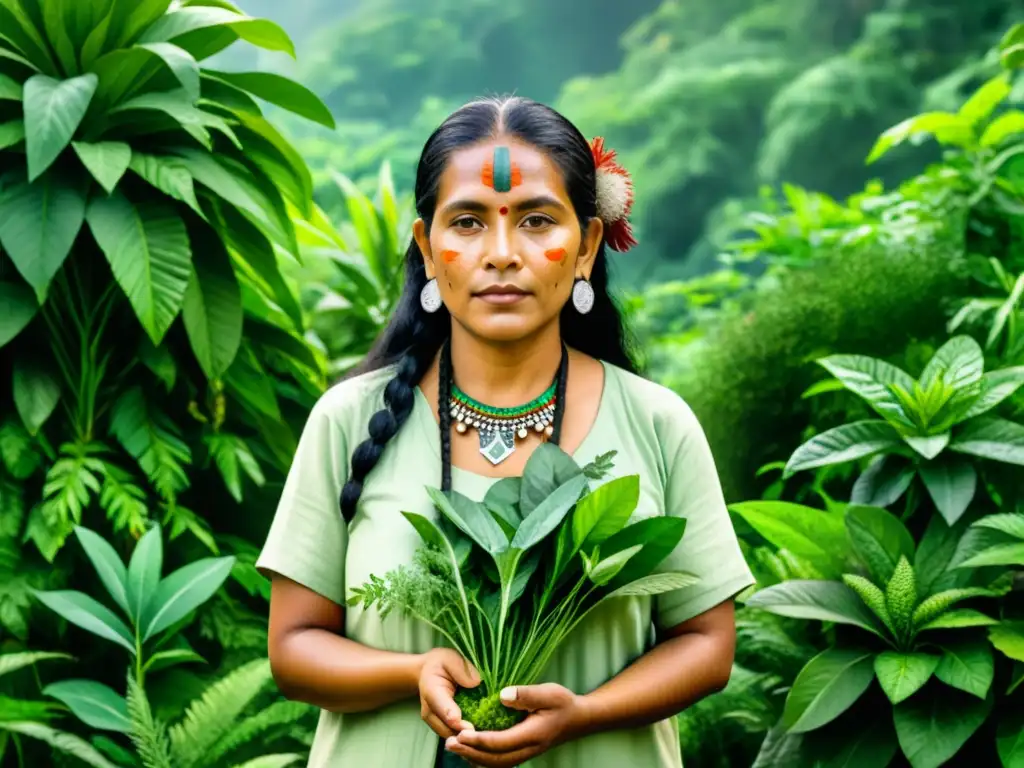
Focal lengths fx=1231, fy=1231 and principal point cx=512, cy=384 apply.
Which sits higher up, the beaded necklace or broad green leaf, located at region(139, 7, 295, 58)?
broad green leaf, located at region(139, 7, 295, 58)

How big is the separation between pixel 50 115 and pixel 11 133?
15cm

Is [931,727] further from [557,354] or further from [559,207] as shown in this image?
[559,207]

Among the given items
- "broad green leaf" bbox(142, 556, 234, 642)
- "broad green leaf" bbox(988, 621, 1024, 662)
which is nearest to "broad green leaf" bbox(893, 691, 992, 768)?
"broad green leaf" bbox(988, 621, 1024, 662)

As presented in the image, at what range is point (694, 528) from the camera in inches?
76.7

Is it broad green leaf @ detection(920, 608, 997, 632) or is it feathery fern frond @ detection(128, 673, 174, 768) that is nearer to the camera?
broad green leaf @ detection(920, 608, 997, 632)

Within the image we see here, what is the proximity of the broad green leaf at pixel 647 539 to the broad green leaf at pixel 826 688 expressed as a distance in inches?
37.1

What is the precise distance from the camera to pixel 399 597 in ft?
5.74

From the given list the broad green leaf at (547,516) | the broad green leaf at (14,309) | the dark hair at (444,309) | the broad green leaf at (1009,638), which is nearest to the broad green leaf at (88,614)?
the broad green leaf at (14,309)

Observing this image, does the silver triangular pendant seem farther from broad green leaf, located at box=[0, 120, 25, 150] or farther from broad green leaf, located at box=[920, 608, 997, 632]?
broad green leaf, located at box=[0, 120, 25, 150]

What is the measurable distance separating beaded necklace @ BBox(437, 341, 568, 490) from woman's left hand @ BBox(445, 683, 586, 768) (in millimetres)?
407

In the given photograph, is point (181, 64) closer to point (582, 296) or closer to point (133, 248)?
point (133, 248)

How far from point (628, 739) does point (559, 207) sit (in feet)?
2.73

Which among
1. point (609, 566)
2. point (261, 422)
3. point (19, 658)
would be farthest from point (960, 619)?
point (19, 658)

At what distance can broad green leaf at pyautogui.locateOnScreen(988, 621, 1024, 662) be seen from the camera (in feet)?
8.06
